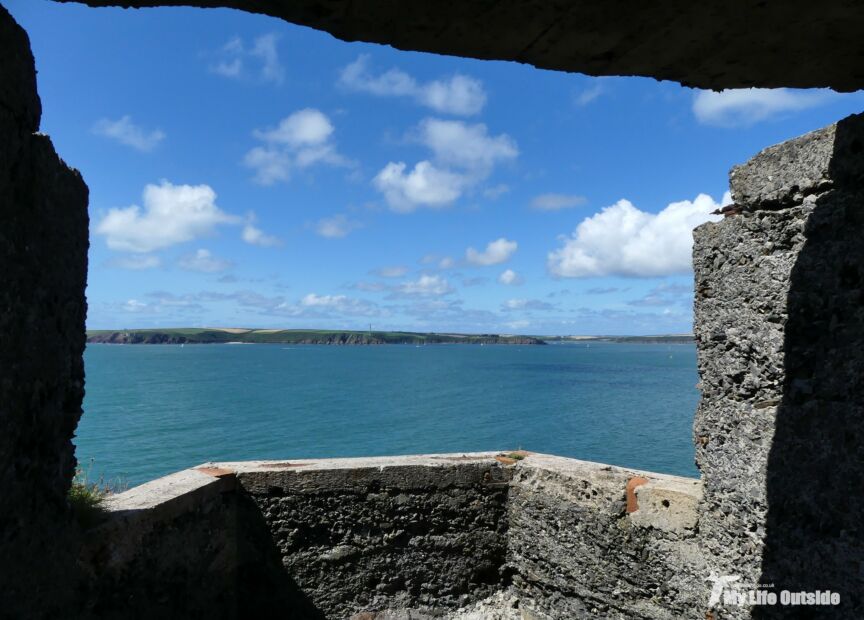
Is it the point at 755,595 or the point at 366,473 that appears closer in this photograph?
the point at 755,595

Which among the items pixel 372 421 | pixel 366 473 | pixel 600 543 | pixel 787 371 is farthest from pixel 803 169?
pixel 372 421

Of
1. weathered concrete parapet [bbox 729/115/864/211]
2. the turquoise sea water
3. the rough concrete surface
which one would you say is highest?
the rough concrete surface

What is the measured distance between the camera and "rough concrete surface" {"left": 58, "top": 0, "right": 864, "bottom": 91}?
5.96 ft

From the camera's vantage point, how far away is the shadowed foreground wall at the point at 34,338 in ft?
7.88

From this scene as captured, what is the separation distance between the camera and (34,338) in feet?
8.58

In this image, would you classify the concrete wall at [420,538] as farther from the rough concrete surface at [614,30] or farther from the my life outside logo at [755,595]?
the rough concrete surface at [614,30]

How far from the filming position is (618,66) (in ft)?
7.40

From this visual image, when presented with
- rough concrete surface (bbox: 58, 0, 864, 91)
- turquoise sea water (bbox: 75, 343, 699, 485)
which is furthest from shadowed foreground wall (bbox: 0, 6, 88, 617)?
turquoise sea water (bbox: 75, 343, 699, 485)

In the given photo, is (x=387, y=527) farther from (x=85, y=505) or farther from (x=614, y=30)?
(x=614, y=30)

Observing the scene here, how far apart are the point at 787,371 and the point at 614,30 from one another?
2011 millimetres

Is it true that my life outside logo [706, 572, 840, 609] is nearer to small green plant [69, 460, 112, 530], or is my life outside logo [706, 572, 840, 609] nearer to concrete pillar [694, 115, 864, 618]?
concrete pillar [694, 115, 864, 618]

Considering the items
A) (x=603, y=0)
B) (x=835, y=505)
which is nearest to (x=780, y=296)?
(x=835, y=505)

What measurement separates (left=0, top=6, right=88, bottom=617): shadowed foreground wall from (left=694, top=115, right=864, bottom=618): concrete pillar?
3366 millimetres

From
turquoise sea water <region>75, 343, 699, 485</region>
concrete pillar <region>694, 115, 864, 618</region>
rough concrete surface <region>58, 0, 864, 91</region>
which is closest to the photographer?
rough concrete surface <region>58, 0, 864, 91</region>
